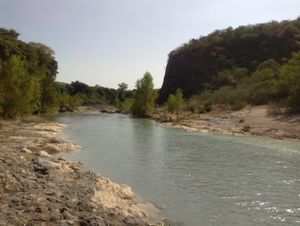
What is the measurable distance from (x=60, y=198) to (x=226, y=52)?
413 ft

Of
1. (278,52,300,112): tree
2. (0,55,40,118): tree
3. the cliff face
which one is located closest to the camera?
(0,55,40,118): tree

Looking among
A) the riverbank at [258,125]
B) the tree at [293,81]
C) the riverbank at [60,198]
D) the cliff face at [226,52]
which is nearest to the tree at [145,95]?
the cliff face at [226,52]

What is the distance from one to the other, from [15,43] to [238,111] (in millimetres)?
69248

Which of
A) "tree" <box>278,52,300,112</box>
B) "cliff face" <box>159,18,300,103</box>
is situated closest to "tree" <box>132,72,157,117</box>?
"cliff face" <box>159,18,300,103</box>

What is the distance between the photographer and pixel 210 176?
23.3 metres

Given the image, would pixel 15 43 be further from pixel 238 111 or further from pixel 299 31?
pixel 299 31

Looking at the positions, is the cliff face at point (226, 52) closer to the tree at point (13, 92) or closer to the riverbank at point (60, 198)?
the tree at point (13, 92)

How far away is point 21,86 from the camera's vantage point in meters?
59.5

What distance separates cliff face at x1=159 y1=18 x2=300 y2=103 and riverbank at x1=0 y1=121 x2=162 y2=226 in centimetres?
10289

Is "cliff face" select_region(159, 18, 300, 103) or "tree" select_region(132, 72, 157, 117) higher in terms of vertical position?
"cliff face" select_region(159, 18, 300, 103)

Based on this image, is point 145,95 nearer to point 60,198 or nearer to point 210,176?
point 210,176

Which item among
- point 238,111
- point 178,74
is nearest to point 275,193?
point 238,111

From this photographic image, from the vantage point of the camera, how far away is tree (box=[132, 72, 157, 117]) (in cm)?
10100

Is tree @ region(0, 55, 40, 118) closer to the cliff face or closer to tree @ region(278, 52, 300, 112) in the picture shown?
tree @ region(278, 52, 300, 112)
